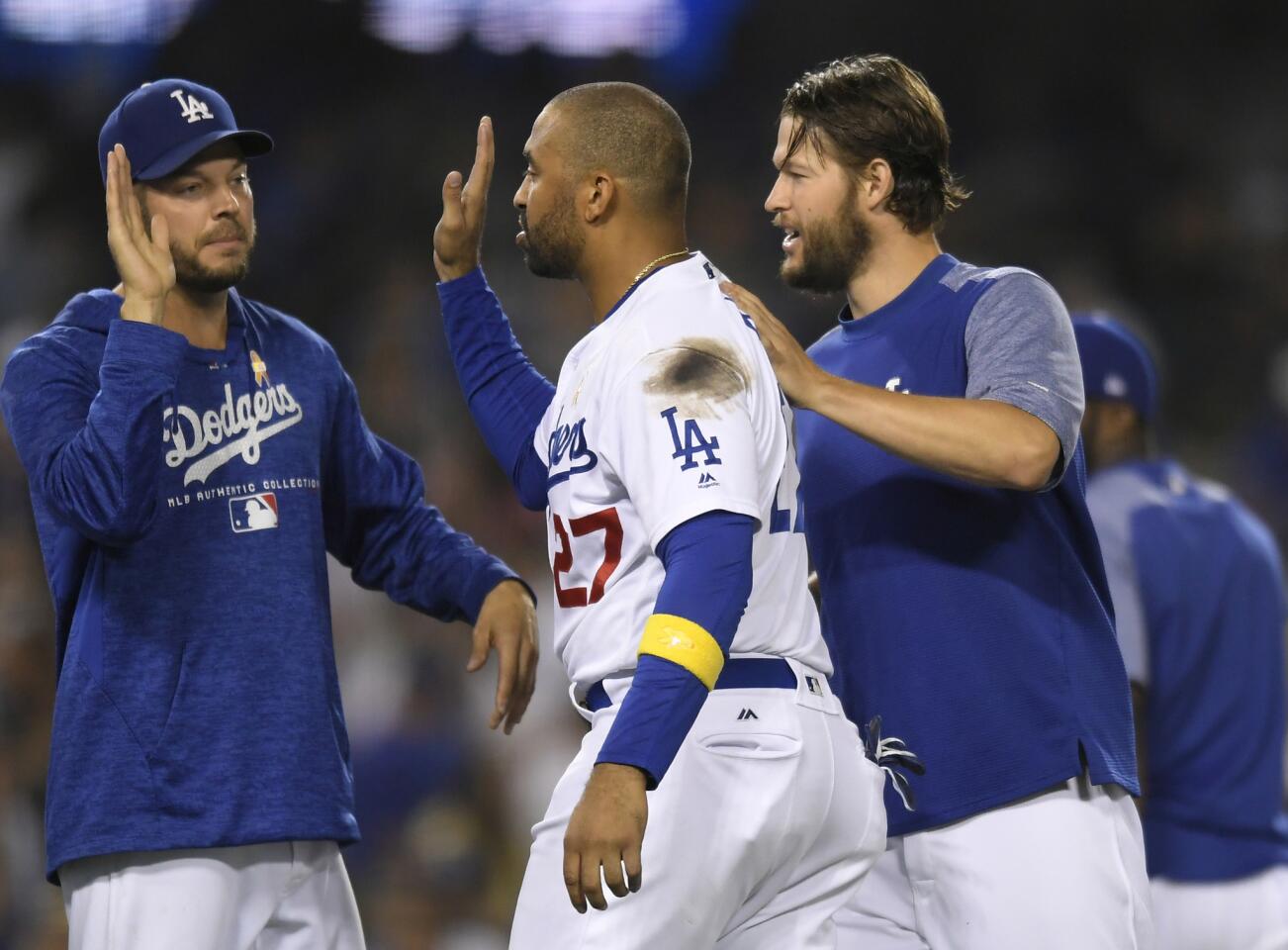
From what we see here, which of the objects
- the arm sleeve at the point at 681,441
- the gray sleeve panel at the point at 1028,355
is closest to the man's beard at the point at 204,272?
the arm sleeve at the point at 681,441

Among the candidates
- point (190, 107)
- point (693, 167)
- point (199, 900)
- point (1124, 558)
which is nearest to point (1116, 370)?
point (1124, 558)

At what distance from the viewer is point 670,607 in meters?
2.52

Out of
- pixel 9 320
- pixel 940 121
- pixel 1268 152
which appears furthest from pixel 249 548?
pixel 1268 152

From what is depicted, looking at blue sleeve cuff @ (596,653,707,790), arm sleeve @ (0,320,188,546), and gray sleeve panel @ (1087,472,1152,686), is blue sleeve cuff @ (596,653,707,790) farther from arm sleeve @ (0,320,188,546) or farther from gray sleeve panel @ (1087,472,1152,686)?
gray sleeve panel @ (1087,472,1152,686)

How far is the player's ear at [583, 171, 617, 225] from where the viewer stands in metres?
3.04

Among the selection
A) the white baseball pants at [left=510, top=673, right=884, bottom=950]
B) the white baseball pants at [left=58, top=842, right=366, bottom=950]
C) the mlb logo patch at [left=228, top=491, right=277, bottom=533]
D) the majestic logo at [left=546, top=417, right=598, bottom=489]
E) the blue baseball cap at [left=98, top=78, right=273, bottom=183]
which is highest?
the blue baseball cap at [left=98, top=78, right=273, bottom=183]

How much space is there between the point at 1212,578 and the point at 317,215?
20.0 feet

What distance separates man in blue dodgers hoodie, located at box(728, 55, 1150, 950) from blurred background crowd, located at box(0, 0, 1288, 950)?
14.6 feet

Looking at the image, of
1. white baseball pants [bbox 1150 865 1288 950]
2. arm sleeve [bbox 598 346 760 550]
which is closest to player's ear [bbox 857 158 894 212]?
arm sleeve [bbox 598 346 760 550]

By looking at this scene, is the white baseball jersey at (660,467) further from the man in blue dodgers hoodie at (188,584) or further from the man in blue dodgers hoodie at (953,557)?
the man in blue dodgers hoodie at (188,584)

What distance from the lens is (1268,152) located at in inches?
Result: 395

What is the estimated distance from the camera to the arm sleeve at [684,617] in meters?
2.46

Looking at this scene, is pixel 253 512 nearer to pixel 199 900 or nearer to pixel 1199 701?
pixel 199 900

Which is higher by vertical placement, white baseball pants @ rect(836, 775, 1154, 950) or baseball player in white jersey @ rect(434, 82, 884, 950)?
baseball player in white jersey @ rect(434, 82, 884, 950)
